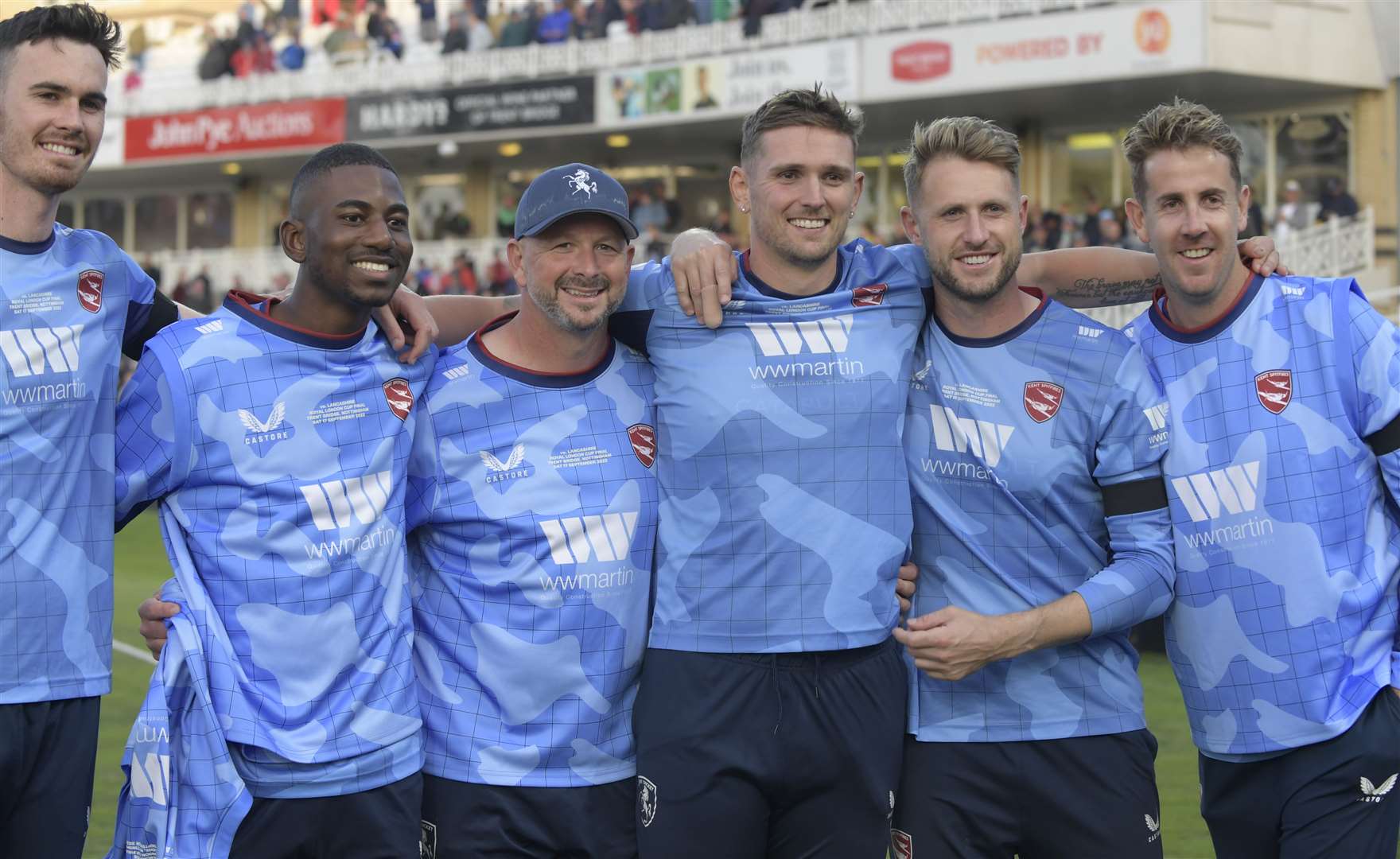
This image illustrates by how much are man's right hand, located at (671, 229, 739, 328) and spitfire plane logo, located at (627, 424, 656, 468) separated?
36 centimetres

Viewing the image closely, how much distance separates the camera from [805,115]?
4395 millimetres

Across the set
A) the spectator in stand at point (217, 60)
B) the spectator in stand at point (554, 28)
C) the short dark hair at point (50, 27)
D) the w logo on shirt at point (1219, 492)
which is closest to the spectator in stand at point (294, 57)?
the spectator in stand at point (217, 60)

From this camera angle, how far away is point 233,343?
13.6 ft

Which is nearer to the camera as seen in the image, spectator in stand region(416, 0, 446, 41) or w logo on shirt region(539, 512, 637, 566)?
w logo on shirt region(539, 512, 637, 566)

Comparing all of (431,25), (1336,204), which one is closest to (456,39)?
(431,25)

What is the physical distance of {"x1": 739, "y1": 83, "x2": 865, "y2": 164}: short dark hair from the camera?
439 cm

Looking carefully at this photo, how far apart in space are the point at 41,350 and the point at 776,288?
6.66ft

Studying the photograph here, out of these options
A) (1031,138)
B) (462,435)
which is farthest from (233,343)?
(1031,138)

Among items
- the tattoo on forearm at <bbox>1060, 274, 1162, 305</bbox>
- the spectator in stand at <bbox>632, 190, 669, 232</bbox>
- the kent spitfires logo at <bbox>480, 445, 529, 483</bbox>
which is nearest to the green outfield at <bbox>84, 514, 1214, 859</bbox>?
the kent spitfires logo at <bbox>480, 445, 529, 483</bbox>

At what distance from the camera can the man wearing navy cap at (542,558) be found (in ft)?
13.9

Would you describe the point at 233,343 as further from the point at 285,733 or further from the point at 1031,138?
the point at 1031,138

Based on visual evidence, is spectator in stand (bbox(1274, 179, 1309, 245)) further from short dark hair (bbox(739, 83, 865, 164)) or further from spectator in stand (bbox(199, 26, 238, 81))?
spectator in stand (bbox(199, 26, 238, 81))

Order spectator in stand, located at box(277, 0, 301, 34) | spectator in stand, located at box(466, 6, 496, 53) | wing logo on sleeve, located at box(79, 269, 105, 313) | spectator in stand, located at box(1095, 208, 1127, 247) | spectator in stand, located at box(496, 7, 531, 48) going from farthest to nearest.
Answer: spectator in stand, located at box(277, 0, 301, 34) → spectator in stand, located at box(466, 6, 496, 53) → spectator in stand, located at box(496, 7, 531, 48) → spectator in stand, located at box(1095, 208, 1127, 247) → wing logo on sleeve, located at box(79, 269, 105, 313)

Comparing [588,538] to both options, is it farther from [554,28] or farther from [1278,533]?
[554,28]
